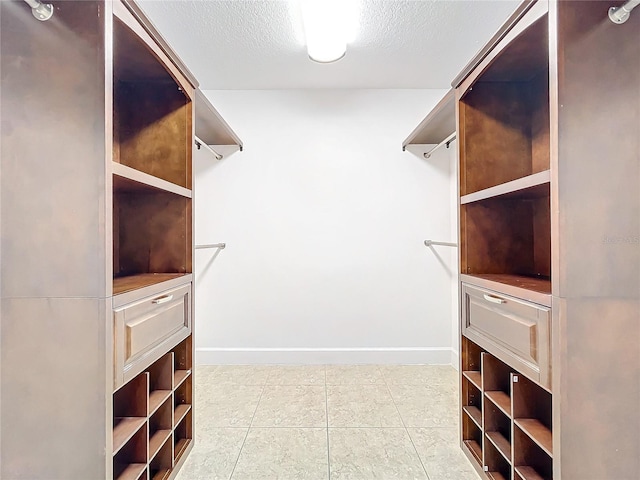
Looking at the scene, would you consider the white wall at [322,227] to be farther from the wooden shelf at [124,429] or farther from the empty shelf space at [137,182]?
the wooden shelf at [124,429]

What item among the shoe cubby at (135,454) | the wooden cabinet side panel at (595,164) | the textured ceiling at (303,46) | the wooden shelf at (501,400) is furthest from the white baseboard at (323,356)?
the textured ceiling at (303,46)

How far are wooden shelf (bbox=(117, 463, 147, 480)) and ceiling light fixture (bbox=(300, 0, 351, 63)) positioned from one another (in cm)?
220

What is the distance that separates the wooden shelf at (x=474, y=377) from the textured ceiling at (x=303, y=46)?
6.38 ft

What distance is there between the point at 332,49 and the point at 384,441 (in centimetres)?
Answer: 229

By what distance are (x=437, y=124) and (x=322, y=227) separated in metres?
1.20

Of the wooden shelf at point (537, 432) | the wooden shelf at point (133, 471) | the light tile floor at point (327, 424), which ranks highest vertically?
the wooden shelf at point (537, 432)

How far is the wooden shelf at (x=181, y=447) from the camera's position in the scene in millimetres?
1554

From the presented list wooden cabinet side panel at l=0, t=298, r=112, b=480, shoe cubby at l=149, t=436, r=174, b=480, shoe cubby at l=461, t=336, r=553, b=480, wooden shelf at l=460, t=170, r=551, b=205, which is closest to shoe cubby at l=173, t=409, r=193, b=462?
shoe cubby at l=149, t=436, r=174, b=480

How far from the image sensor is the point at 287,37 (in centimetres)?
208

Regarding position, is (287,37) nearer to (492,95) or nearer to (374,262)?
(492,95)

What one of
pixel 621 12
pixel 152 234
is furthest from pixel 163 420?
pixel 621 12

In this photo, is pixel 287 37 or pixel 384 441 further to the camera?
pixel 287 37

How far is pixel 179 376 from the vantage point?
162 cm

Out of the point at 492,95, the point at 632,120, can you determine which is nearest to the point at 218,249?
the point at 492,95
